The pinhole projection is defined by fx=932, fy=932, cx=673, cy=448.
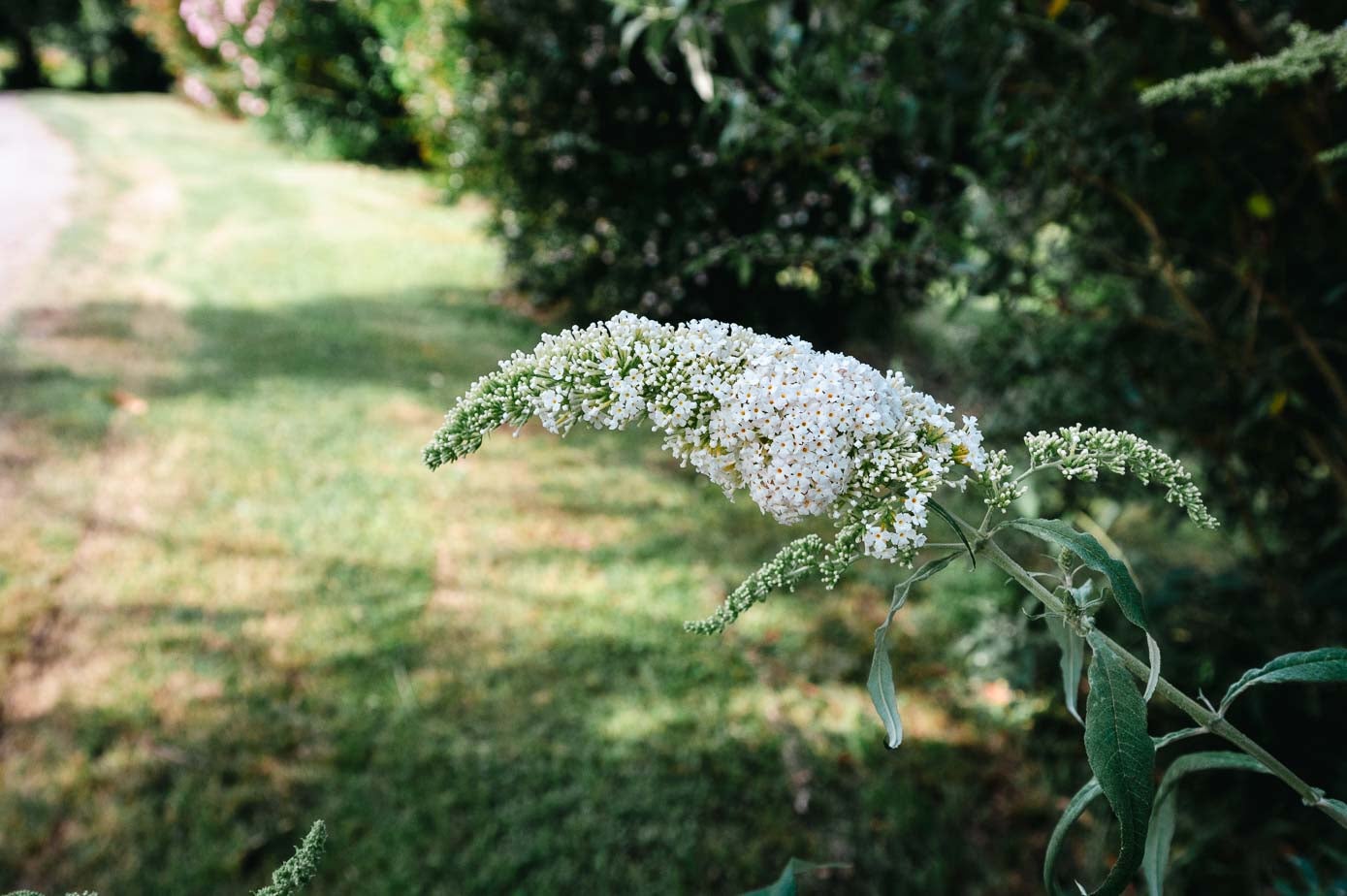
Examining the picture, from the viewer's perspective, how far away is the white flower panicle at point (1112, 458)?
0.89 m

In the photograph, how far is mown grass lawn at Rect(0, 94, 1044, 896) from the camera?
245cm

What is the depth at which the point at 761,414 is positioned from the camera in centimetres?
89

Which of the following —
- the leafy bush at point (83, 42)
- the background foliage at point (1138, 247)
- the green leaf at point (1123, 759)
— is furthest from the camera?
the leafy bush at point (83, 42)

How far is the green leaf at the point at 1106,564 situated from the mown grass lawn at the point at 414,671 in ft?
5.97

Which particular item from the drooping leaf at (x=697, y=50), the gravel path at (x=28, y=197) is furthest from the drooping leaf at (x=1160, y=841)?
the gravel path at (x=28, y=197)

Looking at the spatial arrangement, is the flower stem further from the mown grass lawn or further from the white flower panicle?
the mown grass lawn

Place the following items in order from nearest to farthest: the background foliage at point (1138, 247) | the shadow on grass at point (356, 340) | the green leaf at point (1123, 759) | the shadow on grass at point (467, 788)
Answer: the green leaf at point (1123, 759) → the background foliage at point (1138, 247) → the shadow on grass at point (467, 788) → the shadow on grass at point (356, 340)

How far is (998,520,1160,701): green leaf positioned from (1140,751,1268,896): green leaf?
0.17 m

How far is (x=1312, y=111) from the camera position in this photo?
6.26 feet

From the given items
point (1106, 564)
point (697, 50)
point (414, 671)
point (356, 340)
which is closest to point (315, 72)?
point (356, 340)

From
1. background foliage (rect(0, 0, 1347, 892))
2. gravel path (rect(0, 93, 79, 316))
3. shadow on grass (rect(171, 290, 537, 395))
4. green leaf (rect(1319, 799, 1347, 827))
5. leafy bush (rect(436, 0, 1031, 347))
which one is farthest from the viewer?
gravel path (rect(0, 93, 79, 316))

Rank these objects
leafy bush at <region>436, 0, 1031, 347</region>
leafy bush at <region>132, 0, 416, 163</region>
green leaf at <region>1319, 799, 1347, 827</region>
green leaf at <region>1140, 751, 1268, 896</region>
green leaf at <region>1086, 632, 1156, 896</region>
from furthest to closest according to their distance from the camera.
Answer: leafy bush at <region>132, 0, 416, 163</region> < leafy bush at <region>436, 0, 1031, 347</region> < green leaf at <region>1140, 751, 1268, 896</region> < green leaf at <region>1319, 799, 1347, 827</region> < green leaf at <region>1086, 632, 1156, 896</region>

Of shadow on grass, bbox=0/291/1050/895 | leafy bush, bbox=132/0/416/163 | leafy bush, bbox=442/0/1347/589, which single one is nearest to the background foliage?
leafy bush, bbox=442/0/1347/589

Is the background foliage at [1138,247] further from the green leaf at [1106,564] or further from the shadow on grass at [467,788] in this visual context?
the green leaf at [1106,564]
